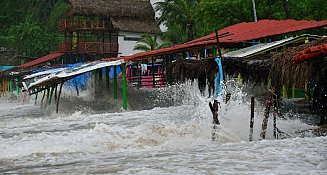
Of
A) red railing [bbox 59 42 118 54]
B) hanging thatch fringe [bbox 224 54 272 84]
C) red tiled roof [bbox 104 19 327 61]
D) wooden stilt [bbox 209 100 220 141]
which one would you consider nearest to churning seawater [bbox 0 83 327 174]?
wooden stilt [bbox 209 100 220 141]

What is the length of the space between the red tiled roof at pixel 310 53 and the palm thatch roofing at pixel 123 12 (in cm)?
2755

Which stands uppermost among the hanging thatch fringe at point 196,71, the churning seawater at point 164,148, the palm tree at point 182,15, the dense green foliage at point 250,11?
the palm tree at point 182,15

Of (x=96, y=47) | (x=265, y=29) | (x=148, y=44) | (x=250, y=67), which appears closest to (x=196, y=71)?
(x=250, y=67)

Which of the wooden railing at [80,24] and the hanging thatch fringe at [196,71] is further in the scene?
the wooden railing at [80,24]

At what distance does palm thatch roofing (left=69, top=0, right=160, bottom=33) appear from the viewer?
35.8 meters

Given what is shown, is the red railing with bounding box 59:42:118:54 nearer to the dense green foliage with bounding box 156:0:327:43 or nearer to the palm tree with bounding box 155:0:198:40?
the palm tree with bounding box 155:0:198:40

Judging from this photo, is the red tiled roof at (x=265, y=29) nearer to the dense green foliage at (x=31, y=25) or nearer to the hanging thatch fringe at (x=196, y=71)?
the hanging thatch fringe at (x=196, y=71)

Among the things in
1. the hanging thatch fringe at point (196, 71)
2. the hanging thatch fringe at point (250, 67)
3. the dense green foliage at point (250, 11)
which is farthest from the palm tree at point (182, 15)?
the hanging thatch fringe at point (250, 67)

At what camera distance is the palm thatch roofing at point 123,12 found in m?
35.8

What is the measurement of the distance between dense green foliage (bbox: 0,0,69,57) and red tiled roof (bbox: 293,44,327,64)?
3603cm

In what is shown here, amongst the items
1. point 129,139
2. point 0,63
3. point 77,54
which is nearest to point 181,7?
point 77,54

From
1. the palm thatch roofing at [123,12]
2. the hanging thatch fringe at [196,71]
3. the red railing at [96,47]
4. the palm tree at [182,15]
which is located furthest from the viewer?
the palm thatch roofing at [123,12]

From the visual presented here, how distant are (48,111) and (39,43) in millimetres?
24767

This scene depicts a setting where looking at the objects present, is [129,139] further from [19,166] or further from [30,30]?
[30,30]
